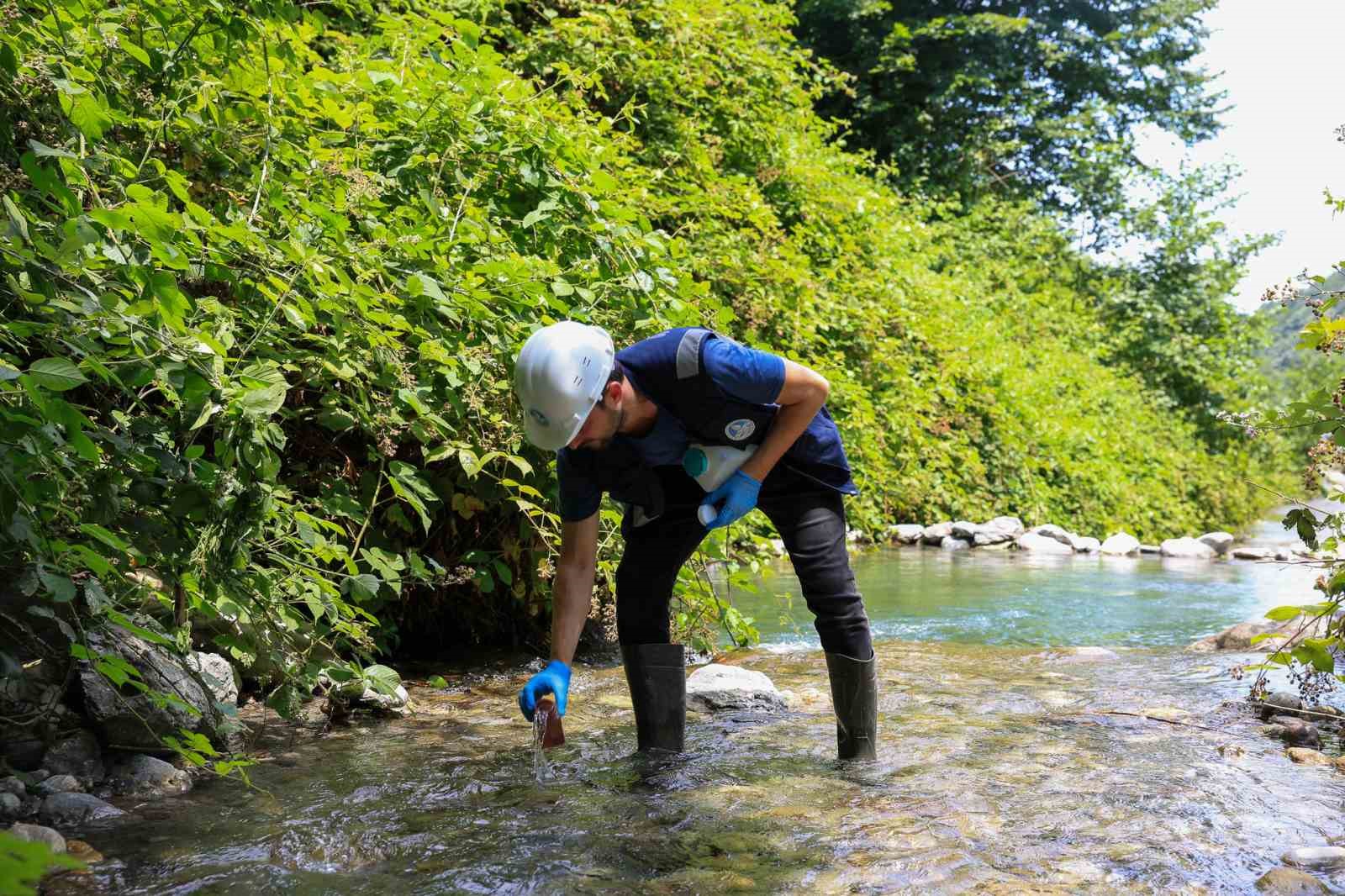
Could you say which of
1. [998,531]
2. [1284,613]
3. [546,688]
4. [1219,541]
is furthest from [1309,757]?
[1219,541]

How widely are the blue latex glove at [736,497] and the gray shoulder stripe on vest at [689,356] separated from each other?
34cm

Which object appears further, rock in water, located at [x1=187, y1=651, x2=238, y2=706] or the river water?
rock in water, located at [x1=187, y1=651, x2=238, y2=706]

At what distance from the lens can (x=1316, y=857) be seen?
2680 millimetres

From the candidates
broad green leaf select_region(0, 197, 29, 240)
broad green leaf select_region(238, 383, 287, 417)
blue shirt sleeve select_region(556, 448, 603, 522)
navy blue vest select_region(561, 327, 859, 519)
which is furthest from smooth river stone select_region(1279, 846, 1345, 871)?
broad green leaf select_region(0, 197, 29, 240)

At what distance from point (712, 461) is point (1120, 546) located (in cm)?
1033

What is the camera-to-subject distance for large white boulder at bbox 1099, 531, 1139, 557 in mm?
12461

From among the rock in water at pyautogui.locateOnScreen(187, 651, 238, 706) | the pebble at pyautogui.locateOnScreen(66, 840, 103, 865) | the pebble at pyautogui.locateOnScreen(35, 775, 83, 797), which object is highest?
the rock in water at pyautogui.locateOnScreen(187, 651, 238, 706)

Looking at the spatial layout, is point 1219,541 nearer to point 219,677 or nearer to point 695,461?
point 695,461

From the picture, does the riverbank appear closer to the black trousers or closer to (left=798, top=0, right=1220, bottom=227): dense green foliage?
the black trousers

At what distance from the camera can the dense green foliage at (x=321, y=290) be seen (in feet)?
8.87

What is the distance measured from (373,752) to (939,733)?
6.35 feet

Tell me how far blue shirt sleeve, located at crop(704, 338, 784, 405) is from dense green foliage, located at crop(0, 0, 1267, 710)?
1.07 m

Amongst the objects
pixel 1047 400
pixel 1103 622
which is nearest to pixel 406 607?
pixel 1103 622

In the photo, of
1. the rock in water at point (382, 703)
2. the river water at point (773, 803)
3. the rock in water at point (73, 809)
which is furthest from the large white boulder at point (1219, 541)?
the rock in water at point (73, 809)
